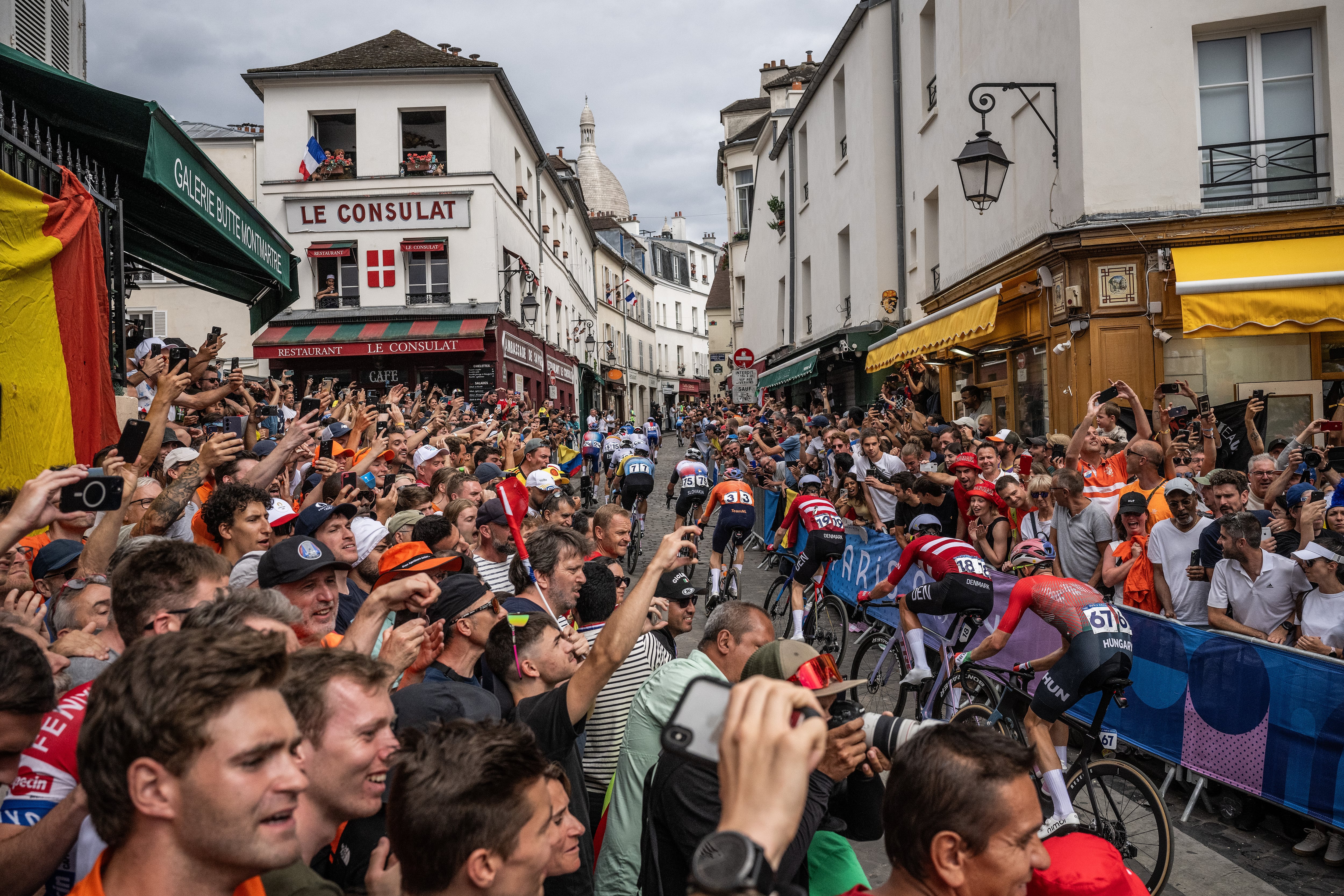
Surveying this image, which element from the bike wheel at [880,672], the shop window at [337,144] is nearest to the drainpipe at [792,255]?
the shop window at [337,144]

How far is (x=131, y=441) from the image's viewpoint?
468cm

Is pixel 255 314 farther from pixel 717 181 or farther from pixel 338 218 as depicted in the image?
pixel 717 181

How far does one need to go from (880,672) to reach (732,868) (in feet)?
23.8

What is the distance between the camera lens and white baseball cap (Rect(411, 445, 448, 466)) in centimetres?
1017

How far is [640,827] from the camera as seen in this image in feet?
10.8

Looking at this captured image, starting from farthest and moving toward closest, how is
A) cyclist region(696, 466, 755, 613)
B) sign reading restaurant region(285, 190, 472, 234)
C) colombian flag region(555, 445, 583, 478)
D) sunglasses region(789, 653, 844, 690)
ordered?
sign reading restaurant region(285, 190, 472, 234) → colombian flag region(555, 445, 583, 478) → cyclist region(696, 466, 755, 613) → sunglasses region(789, 653, 844, 690)

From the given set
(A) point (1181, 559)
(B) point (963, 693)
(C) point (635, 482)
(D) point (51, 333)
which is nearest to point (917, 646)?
(B) point (963, 693)

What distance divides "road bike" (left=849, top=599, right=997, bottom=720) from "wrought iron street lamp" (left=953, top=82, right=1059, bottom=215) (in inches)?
230

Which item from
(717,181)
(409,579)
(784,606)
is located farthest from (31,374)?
(717,181)

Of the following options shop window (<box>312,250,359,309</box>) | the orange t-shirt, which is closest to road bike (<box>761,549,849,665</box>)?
the orange t-shirt

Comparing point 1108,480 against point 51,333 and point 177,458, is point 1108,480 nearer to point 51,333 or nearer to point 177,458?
point 177,458

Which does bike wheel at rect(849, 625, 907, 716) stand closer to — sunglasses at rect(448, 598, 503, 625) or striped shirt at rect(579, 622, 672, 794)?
striped shirt at rect(579, 622, 672, 794)

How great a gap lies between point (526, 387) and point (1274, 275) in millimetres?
25842

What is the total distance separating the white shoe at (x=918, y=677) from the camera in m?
7.08
